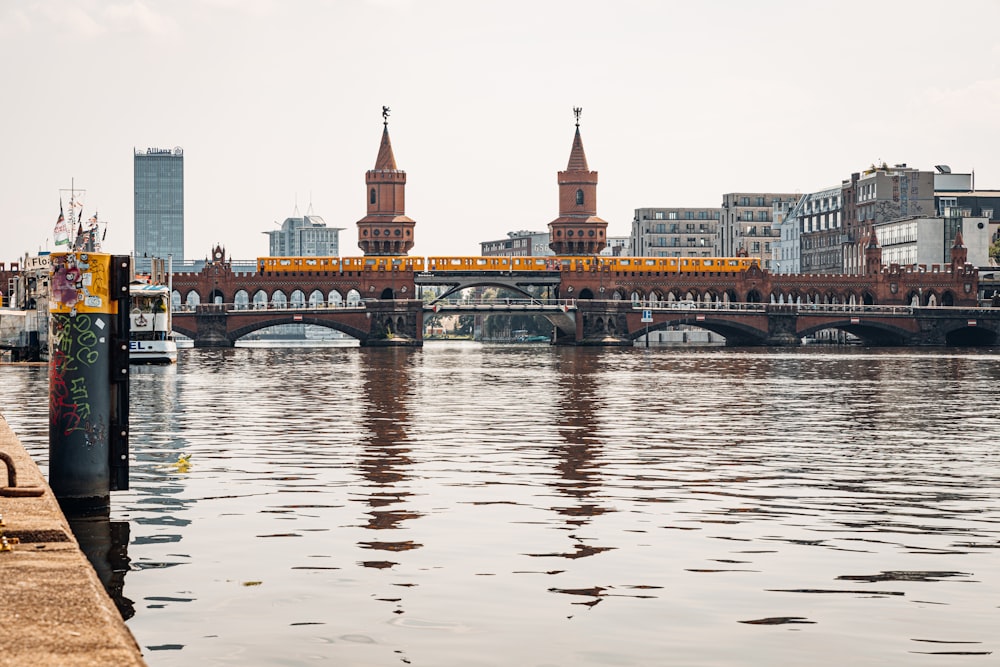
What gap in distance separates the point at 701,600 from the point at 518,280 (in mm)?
180913

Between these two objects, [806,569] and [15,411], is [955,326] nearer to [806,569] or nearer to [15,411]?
[15,411]

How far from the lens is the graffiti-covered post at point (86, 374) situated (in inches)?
939

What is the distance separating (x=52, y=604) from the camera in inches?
510

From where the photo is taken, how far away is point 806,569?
19.6m

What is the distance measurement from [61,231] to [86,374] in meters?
104

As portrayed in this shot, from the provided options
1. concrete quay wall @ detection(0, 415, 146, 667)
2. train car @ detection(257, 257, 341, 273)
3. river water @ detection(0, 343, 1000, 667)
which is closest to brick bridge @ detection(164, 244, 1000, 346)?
train car @ detection(257, 257, 341, 273)

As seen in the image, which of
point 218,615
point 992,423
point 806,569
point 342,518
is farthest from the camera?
point 992,423

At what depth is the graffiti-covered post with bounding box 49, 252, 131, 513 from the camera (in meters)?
23.9

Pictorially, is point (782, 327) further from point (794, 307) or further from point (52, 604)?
point (52, 604)

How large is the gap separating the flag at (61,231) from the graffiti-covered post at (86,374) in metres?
98.9

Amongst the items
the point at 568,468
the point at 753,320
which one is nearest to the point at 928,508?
the point at 568,468

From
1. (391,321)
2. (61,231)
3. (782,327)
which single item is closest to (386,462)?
(61,231)

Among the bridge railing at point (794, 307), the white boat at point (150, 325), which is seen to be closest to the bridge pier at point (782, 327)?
the bridge railing at point (794, 307)

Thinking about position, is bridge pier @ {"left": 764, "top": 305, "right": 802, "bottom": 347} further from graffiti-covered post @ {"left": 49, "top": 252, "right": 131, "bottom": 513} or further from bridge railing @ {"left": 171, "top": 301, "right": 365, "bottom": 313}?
graffiti-covered post @ {"left": 49, "top": 252, "right": 131, "bottom": 513}
